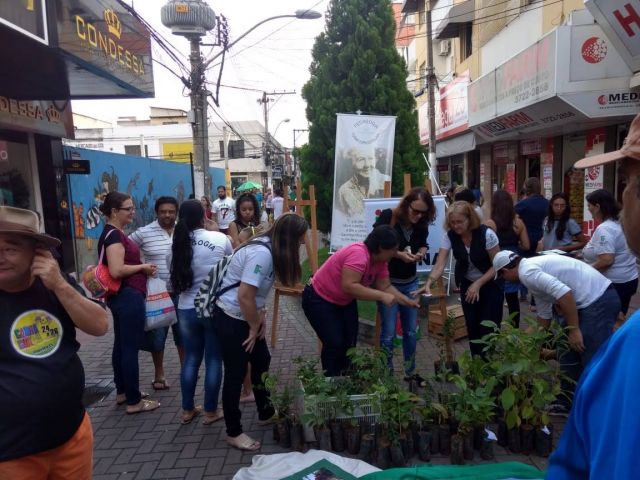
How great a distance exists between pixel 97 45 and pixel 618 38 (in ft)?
25.6

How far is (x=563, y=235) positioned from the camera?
5.95m

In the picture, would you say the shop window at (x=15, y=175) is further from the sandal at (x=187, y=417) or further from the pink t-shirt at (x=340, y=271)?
the pink t-shirt at (x=340, y=271)

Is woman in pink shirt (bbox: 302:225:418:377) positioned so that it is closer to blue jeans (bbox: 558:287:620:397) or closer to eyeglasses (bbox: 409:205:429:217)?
eyeglasses (bbox: 409:205:429:217)

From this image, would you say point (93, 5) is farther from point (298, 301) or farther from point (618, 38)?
point (618, 38)

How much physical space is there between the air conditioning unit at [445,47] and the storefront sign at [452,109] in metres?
1.83

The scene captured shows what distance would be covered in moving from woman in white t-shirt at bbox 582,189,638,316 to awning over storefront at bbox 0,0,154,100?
18.1ft

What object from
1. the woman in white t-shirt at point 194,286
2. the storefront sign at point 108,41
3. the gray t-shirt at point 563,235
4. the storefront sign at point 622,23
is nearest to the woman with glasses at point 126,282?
the woman in white t-shirt at point 194,286

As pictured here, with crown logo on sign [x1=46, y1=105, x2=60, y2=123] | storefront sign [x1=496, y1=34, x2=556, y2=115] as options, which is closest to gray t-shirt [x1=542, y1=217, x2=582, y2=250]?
storefront sign [x1=496, y1=34, x2=556, y2=115]

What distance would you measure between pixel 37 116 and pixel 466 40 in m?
14.6

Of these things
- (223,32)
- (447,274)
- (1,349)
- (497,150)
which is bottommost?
(447,274)

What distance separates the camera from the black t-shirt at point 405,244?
4.38 m

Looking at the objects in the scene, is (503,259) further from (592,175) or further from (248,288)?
(592,175)

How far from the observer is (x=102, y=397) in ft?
14.8

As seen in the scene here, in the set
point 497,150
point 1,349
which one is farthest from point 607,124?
point 1,349
